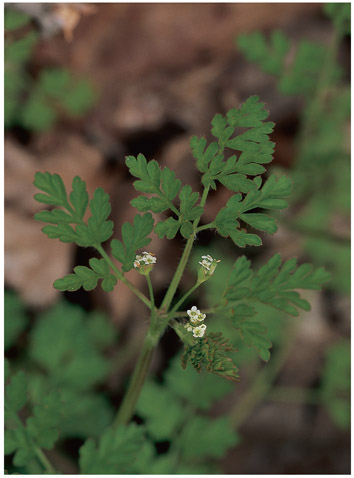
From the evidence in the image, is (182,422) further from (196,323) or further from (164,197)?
(164,197)

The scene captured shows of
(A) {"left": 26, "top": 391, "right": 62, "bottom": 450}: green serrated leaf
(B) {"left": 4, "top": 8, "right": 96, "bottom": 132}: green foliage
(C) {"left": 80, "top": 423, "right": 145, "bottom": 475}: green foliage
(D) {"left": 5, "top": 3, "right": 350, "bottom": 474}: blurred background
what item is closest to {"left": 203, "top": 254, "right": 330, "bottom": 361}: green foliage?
(C) {"left": 80, "top": 423, "right": 145, "bottom": 475}: green foliage

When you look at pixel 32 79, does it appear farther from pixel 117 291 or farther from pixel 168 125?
pixel 117 291

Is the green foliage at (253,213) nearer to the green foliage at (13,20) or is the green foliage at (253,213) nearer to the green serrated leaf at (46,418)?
the green serrated leaf at (46,418)

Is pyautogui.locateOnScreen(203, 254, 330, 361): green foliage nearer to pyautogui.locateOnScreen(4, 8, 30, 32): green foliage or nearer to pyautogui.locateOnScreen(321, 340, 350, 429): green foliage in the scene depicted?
pyautogui.locateOnScreen(4, 8, 30, 32): green foliage

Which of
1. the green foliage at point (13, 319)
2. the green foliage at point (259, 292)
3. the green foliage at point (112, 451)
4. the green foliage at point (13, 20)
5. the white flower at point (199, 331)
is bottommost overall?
the green foliage at point (13, 319)

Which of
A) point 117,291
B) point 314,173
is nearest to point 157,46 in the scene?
point 314,173

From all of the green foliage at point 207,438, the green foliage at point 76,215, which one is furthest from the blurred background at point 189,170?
the green foliage at point 76,215
